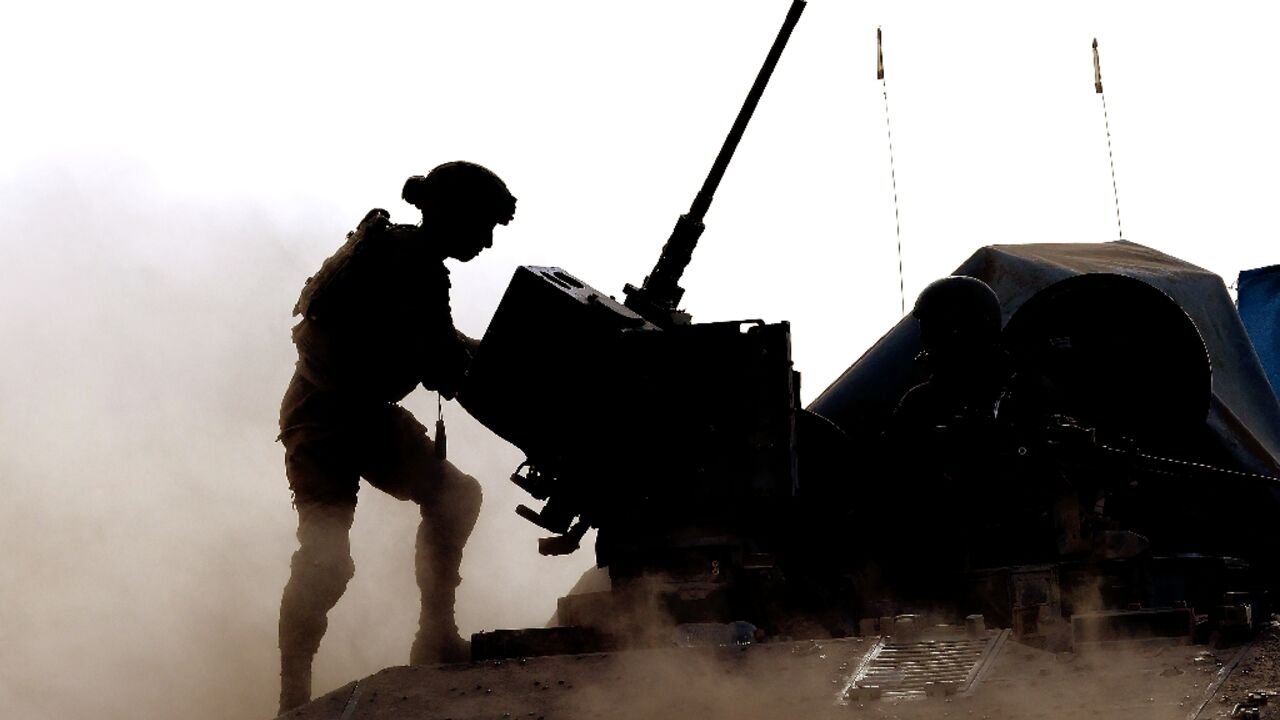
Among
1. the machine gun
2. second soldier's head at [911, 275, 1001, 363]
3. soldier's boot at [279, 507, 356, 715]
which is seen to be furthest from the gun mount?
soldier's boot at [279, 507, 356, 715]

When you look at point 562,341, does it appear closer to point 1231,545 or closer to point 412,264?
point 412,264

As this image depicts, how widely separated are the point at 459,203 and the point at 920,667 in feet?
9.27

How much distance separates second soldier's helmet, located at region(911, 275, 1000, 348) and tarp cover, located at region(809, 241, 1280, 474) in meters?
3.19

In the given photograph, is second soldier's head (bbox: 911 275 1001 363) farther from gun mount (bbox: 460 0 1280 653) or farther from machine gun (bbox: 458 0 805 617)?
machine gun (bbox: 458 0 805 617)

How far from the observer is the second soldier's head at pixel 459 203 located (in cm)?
730

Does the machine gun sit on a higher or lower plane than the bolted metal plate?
higher

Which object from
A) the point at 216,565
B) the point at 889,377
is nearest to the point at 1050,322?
the point at 889,377

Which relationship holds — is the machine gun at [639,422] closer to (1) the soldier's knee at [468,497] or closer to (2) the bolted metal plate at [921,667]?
(1) the soldier's knee at [468,497]

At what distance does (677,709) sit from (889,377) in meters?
5.87

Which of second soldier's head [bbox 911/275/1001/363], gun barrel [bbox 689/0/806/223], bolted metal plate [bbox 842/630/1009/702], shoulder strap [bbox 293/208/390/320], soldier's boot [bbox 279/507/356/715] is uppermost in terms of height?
gun barrel [bbox 689/0/806/223]

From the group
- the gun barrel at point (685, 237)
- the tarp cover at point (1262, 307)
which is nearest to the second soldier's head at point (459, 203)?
the gun barrel at point (685, 237)

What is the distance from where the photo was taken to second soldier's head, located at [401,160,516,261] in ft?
24.0

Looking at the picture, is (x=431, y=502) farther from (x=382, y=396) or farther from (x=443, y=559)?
(x=382, y=396)

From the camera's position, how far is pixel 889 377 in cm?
1085
